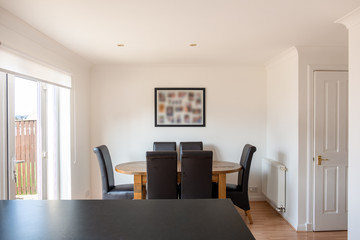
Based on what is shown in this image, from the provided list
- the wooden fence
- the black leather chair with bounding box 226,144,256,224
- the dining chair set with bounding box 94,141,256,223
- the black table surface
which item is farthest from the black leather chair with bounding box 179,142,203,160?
the black table surface

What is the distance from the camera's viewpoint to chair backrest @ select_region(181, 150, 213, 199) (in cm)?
298

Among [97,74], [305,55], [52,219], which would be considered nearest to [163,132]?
[97,74]

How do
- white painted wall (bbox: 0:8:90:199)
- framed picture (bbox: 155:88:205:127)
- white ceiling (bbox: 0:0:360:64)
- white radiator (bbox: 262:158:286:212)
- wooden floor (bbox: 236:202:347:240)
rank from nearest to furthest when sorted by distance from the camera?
white ceiling (bbox: 0:0:360:64) < white painted wall (bbox: 0:8:90:199) < wooden floor (bbox: 236:202:347:240) < white radiator (bbox: 262:158:286:212) < framed picture (bbox: 155:88:205:127)

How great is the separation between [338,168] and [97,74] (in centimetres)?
386

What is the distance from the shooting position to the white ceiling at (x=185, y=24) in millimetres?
2041

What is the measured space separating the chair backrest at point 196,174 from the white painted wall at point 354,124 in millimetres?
1373

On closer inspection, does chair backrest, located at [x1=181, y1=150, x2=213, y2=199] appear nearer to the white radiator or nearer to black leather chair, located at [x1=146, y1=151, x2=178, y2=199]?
black leather chair, located at [x1=146, y1=151, x2=178, y2=199]

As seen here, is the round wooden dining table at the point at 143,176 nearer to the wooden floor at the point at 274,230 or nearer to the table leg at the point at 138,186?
the table leg at the point at 138,186

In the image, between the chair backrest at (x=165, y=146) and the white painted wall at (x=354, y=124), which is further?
the chair backrest at (x=165, y=146)

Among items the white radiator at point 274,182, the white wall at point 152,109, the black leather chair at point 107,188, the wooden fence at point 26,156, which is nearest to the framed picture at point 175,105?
the white wall at point 152,109

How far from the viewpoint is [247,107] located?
14.5 feet

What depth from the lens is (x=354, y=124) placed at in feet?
7.39

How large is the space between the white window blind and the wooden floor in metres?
3.13

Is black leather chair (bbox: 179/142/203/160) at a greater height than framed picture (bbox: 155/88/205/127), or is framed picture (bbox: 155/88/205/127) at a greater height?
framed picture (bbox: 155/88/205/127)
